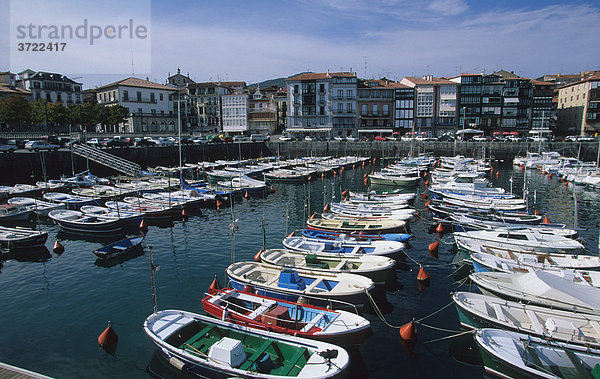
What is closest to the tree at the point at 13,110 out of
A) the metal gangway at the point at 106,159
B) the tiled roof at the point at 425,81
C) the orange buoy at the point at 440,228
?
the metal gangway at the point at 106,159

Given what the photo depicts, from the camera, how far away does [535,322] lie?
15.3m

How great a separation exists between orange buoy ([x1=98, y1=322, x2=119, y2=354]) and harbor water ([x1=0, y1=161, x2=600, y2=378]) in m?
0.26

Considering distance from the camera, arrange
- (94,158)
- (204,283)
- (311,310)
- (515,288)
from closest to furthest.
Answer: (311,310)
(515,288)
(204,283)
(94,158)

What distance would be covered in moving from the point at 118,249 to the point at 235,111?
99.1 meters

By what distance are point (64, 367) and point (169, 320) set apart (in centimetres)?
471

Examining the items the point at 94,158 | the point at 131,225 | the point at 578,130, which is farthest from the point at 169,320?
the point at 578,130

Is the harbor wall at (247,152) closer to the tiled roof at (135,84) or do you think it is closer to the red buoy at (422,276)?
the tiled roof at (135,84)

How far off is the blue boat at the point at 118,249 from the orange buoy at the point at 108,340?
11936mm

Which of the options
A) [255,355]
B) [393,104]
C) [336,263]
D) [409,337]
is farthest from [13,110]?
[393,104]

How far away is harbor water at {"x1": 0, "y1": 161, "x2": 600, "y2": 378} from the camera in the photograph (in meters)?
15.8

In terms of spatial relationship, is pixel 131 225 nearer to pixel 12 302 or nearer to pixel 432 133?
pixel 12 302

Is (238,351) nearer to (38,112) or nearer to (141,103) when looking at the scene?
(38,112)

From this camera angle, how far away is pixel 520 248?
990 inches

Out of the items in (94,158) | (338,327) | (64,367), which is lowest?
(64,367)
